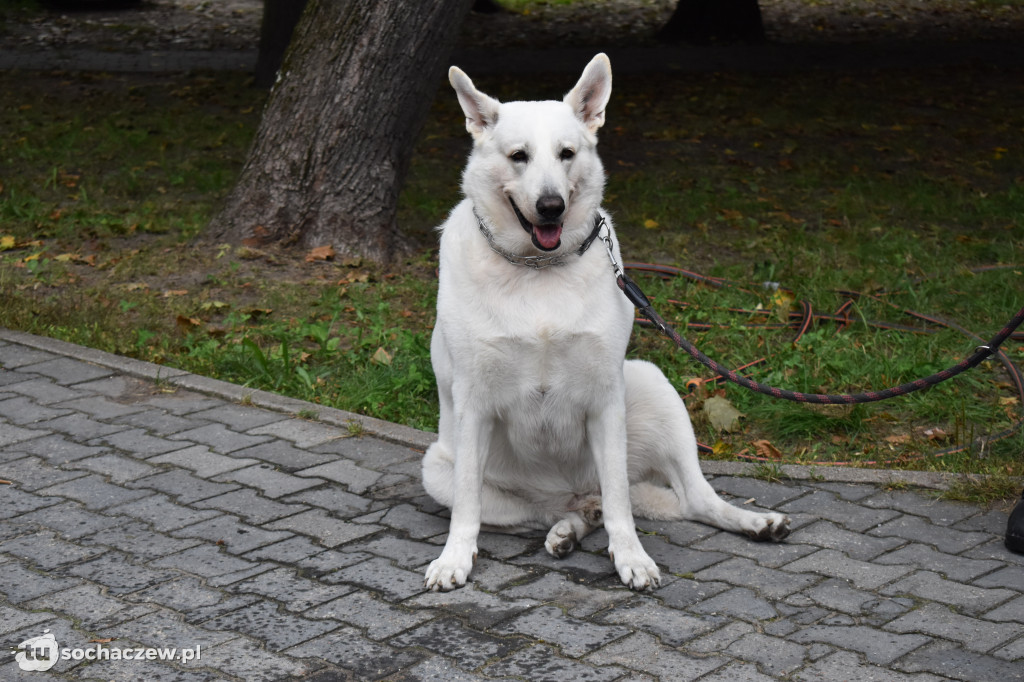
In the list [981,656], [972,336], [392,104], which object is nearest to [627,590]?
[981,656]

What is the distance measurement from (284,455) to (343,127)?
3452 millimetres

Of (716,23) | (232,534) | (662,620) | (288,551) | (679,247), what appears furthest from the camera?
(716,23)

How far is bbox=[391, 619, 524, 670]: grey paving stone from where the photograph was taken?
11.7 feet

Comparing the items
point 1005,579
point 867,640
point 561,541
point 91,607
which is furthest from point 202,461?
point 1005,579

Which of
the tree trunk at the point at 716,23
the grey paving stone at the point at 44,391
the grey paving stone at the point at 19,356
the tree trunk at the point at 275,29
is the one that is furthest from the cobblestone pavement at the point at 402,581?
the tree trunk at the point at 716,23

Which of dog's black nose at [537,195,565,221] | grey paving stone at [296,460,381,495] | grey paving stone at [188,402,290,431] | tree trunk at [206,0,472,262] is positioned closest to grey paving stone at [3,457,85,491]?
grey paving stone at [188,402,290,431]

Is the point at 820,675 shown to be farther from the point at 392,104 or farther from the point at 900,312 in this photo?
the point at 392,104

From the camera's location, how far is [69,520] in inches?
183

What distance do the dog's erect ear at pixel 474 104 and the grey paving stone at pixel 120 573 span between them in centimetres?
192

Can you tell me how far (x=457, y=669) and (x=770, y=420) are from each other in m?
2.78

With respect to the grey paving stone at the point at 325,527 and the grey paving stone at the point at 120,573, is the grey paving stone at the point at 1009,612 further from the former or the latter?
the grey paving stone at the point at 120,573

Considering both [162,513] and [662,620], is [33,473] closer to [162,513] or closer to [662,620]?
[162,513]

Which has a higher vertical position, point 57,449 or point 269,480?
point 269,480

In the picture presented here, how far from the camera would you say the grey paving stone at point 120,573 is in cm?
407
